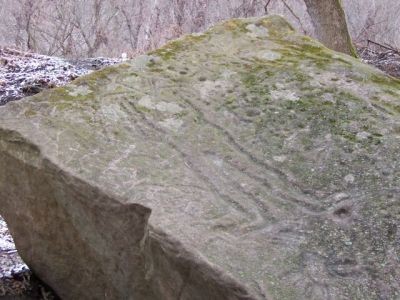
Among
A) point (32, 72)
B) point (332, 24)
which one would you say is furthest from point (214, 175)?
point (32, 72)

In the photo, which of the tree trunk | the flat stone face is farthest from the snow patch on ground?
the flat stone face

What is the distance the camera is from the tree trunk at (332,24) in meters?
4.45

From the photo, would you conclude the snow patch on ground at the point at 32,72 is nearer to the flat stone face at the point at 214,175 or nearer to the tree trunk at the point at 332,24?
the tree trunk at the point at 332,24

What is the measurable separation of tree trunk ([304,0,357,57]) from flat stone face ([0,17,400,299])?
1.97m

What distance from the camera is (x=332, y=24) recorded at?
4488mm

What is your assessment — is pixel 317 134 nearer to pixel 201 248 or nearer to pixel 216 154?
pixel 216 154

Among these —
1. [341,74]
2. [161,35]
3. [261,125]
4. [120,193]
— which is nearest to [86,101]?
[120,193]

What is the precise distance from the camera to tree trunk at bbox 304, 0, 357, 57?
445 cm

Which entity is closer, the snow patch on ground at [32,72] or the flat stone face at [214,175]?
the flat stone face at [214,175]

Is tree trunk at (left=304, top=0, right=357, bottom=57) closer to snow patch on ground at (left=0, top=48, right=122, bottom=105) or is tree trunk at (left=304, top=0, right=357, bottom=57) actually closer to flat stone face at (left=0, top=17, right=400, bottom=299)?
snow patch on ground at (left=0, top=48, right=122, bottom=105)

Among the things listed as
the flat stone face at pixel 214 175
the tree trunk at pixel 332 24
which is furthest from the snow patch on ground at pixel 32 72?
the flat stone face at pixel 214 175

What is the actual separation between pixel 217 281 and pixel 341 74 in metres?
1.11

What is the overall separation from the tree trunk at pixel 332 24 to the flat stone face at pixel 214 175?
6.45 ft

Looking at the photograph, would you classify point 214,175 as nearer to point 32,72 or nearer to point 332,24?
point 332,24
